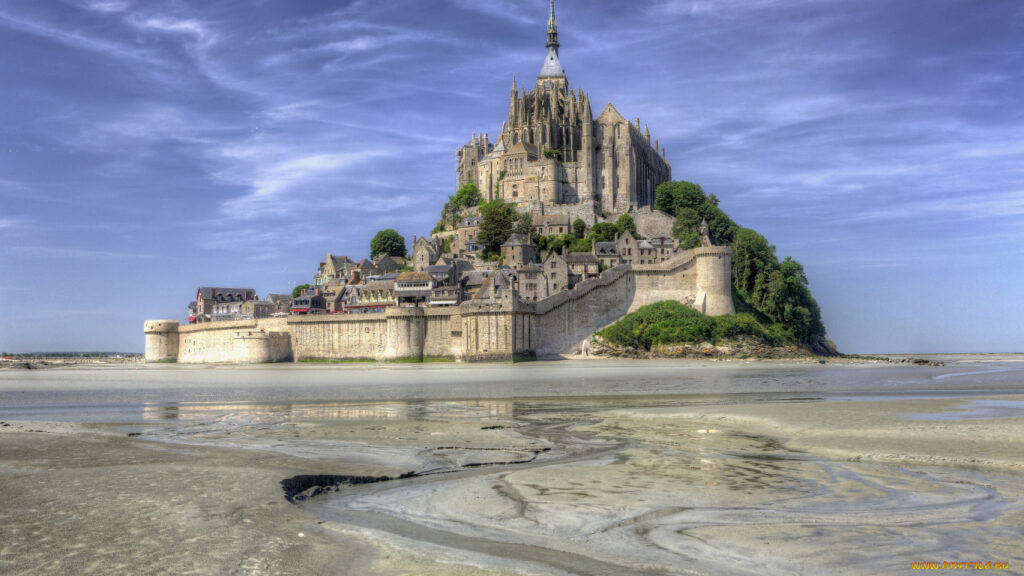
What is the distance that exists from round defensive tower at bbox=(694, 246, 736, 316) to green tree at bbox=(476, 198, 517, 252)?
1028 inches

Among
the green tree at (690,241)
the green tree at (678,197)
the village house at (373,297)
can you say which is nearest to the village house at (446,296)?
the village house at (373,297)

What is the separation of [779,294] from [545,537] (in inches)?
2798

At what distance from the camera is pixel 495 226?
88812 millimetres

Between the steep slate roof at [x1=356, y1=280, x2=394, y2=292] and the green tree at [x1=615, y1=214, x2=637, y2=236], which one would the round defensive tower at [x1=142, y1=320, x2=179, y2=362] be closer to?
the steep slate roof at [x1=356, y1=280, x2=394, y2=292]

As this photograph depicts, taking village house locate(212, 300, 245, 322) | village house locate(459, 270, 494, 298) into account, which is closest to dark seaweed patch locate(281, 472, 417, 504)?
village house locate(459, 270, 494, 298)

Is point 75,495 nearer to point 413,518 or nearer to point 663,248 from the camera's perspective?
point 413,518

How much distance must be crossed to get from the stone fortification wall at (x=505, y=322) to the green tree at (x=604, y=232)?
45.0 feet

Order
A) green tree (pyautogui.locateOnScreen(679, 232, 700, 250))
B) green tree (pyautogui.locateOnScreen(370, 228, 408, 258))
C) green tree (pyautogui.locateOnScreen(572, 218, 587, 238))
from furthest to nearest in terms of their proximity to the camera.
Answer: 1. green tree (pyautogui.locateOnScreen(370, 228, 408, 258))
2. green tree (pyautogui.locateOnScreen(572, 218, 587, 238))
3. green tree (pyautogui.locateOnScreen(679, 232, 700, 250))

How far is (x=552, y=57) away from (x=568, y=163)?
21236 millimetres

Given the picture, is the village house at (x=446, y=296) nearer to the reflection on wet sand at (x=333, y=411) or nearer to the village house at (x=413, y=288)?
the village house at (x=413, y=288)

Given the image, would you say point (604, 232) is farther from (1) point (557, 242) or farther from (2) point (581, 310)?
(2) point (581, 310)

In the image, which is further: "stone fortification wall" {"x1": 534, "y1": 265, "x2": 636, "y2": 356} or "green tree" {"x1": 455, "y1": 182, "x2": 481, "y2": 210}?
"green tree" {"x1": 455, "y1": 182, "x2": 481, "y2": 210}

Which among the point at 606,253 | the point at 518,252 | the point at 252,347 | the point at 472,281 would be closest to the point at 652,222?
the point at 606,253

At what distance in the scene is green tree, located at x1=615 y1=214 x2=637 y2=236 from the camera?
86.2m
